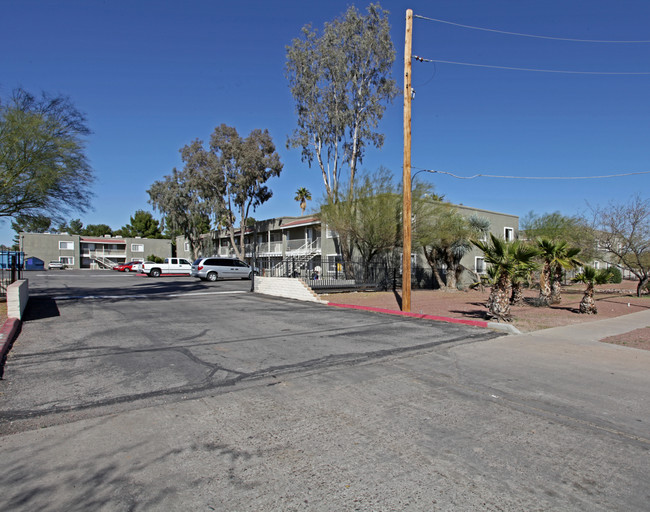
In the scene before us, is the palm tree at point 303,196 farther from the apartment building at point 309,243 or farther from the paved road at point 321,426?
the paved road at point 321,426

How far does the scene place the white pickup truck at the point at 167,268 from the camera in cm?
4041

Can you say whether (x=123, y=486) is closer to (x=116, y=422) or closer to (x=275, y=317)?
(x=116, y=422)

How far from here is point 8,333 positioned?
8820 millimetres

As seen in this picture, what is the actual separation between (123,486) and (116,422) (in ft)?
4.80

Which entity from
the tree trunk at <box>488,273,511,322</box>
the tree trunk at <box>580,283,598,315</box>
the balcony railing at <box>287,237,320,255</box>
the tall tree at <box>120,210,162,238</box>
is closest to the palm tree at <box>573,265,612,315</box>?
the tree trunk at <box>580,283,598,315</box>

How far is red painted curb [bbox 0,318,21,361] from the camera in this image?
757 centimetres

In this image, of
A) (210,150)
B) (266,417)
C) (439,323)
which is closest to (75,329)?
(266,417)

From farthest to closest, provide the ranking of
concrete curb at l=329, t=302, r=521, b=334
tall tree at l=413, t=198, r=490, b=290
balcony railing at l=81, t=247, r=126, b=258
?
balcony railing at l=81, t=247, r=126, b=258 → tall tree at l=413, t=198, r=490, b=290 → concrete curb at l=329, t=302, r=521, b=334

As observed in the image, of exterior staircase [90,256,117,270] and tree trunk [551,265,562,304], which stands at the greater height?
exterior staircase [90,256,117,270]

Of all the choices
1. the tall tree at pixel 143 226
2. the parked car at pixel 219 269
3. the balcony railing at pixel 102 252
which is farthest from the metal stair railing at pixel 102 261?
the parked car at pixel 219 269

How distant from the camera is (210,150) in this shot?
42906 mm

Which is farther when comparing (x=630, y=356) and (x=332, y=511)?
(x=630, y=356)

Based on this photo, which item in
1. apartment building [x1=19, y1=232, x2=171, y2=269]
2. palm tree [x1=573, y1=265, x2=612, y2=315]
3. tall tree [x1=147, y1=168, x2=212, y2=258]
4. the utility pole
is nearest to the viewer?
palm tree [x1=573, y1=265, x2=612, y2=315]

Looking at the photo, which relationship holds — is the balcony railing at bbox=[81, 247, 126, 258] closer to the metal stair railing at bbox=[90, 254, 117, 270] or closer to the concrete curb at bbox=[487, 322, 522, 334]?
the metal stair railing at bbox=[90, 254, 117, 270]
